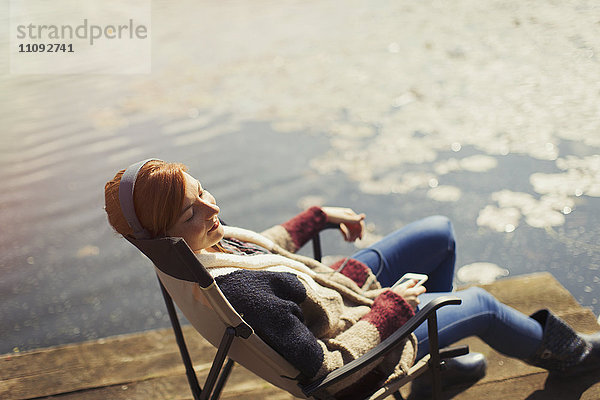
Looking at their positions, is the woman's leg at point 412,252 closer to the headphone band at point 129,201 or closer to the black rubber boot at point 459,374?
the black rubber boot at point 459,374

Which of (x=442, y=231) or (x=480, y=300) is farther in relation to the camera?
(x=442, y=231)

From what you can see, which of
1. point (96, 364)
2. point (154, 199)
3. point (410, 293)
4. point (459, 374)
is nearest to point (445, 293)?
point (410, 293)

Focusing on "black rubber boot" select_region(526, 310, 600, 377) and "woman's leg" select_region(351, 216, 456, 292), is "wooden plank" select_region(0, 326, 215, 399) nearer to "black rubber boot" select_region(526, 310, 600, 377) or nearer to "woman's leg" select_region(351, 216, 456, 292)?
"woman's leg" select_region(351, 216, 456, 292)

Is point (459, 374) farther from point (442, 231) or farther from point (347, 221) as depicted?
point (347, 221)

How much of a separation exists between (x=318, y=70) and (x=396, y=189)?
7.31 feet

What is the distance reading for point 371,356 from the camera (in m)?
1.40

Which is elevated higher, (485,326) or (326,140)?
(485,326)

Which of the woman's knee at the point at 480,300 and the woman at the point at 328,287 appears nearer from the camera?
the woman at the point at 328,287

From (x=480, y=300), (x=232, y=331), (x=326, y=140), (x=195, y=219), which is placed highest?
(x=195, y=219)

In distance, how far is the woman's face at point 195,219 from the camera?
4.55ft

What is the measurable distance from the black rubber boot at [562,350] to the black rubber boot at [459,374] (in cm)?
16

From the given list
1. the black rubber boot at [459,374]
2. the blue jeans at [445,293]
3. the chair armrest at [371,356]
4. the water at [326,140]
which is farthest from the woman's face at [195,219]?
the water at [326,140]

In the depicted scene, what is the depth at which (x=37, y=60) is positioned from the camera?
6992mm

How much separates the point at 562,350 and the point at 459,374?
0.32 m
